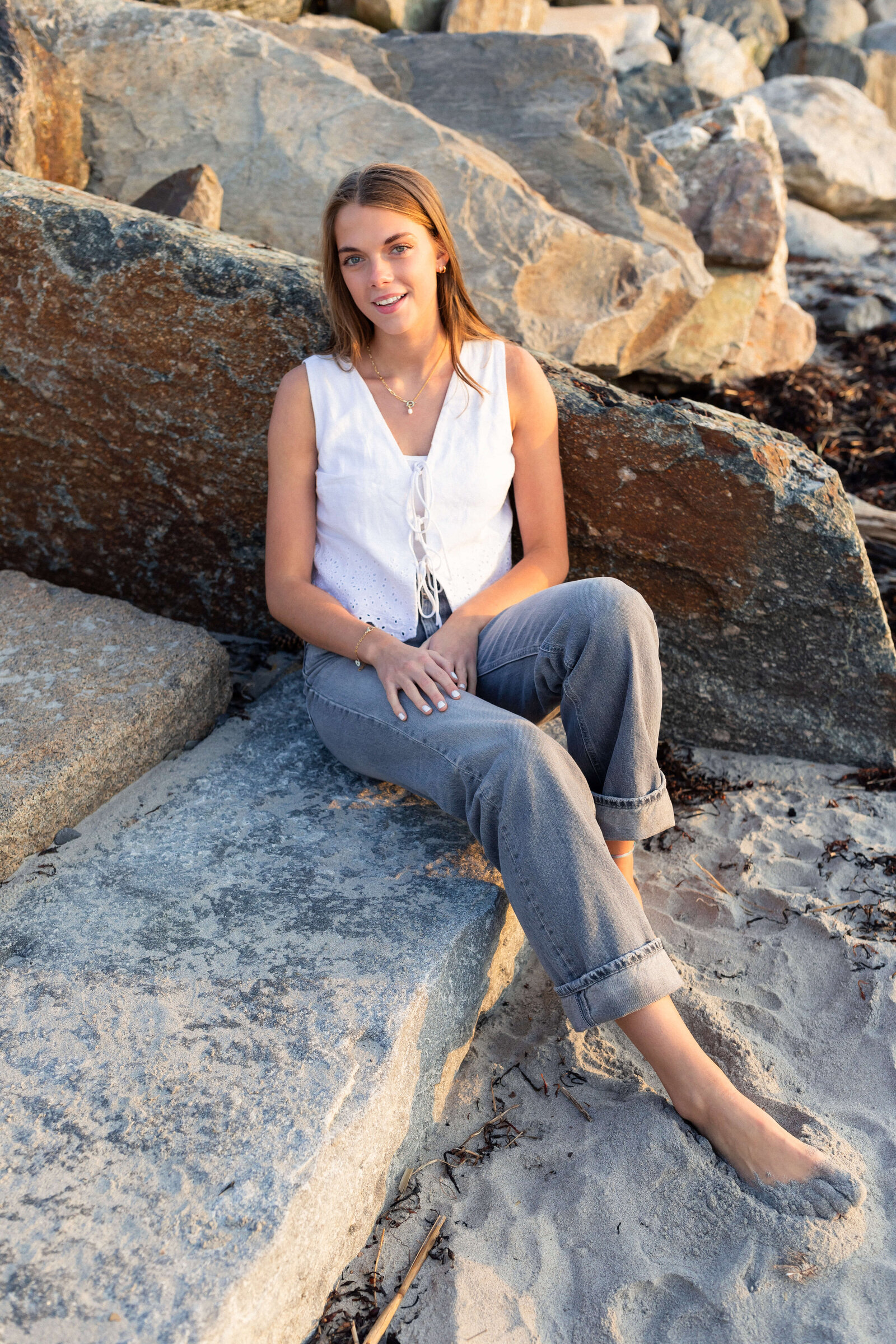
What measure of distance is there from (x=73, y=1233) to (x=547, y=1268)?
80 cm

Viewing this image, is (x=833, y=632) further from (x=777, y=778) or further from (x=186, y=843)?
(x=186, y=843)

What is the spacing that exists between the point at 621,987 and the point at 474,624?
3.14ft

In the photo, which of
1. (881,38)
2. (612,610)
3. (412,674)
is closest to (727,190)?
(612,610)

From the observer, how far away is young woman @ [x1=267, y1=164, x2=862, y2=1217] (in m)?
1.91

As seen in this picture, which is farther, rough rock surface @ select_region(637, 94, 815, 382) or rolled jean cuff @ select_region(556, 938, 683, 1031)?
rough rock surface @ select_region(637, 94, 815, 382)

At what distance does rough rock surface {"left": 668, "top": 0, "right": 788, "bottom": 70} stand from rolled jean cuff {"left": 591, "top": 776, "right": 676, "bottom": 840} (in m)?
11.6

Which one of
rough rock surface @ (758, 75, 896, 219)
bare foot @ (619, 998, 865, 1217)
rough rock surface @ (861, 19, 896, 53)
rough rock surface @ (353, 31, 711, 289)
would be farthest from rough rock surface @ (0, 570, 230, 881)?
rough rock surface @ (861, 19, 896, 53)

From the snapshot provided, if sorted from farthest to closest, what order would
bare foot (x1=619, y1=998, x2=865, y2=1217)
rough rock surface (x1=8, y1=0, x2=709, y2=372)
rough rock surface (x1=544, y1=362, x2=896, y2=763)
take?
rough rock surface (x1=8, y1=0, x2=709, y2=372) → rough rock surface (x1=544, y1=362, x2=896, y2=763) → bare foot (x1=619, y1=998, x2=865, y2=1217)

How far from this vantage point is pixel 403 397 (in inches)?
104

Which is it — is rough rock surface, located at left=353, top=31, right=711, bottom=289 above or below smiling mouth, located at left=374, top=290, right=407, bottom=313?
above

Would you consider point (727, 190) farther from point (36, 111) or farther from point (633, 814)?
point (633, 814)

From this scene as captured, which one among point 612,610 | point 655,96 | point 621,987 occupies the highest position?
point 655,96

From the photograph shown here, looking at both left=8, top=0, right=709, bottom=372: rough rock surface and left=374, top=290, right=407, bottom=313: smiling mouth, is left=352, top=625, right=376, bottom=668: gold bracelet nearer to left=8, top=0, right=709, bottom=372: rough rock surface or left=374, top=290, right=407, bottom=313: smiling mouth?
left=374, top=290, right=407, bottom=313: smiling mouth

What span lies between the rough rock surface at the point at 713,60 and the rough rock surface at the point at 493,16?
207cm
